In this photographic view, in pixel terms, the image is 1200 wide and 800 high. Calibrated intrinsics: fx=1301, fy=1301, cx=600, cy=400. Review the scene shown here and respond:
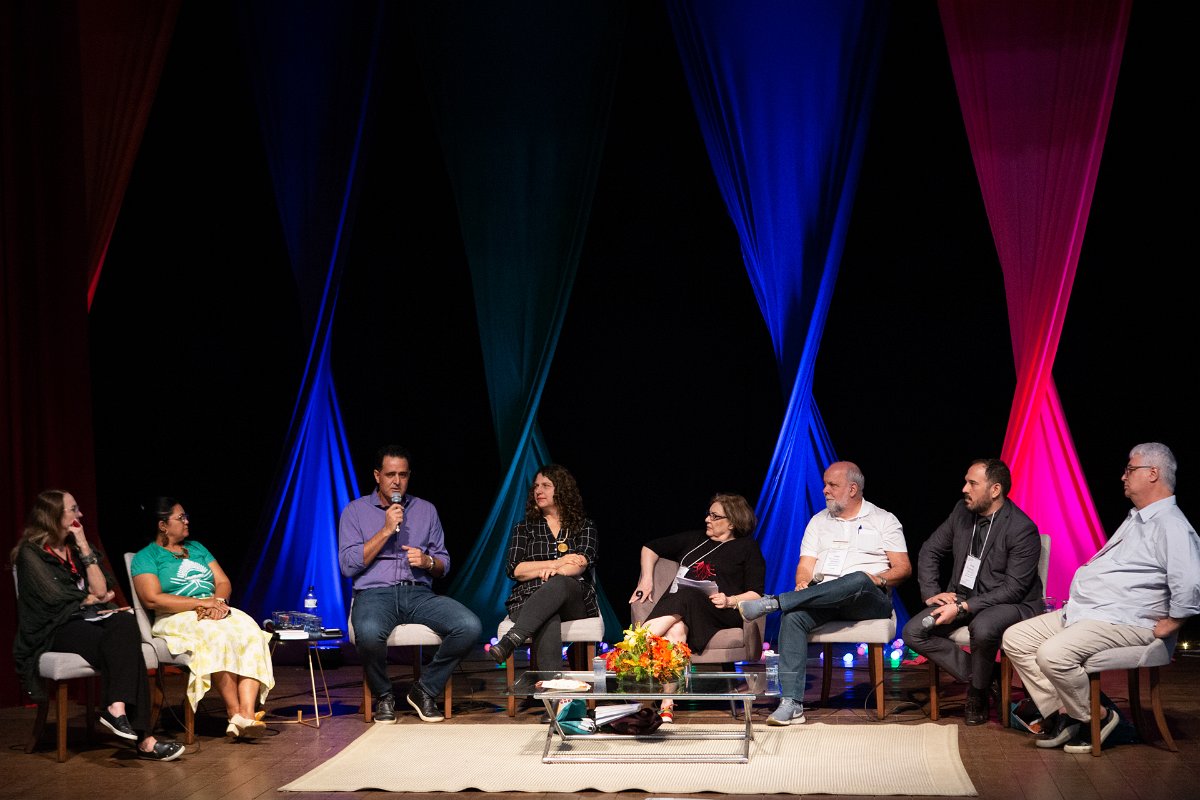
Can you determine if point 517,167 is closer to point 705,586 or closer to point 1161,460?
point 705,586

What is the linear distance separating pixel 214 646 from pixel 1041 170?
4.40 m

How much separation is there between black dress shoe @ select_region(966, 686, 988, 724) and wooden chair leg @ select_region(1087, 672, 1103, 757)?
0.59 m

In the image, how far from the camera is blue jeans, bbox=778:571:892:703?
5.13m

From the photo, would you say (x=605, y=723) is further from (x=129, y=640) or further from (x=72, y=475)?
(x=72, y=475)

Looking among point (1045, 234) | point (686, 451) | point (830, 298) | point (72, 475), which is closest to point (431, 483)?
point (686, 451)

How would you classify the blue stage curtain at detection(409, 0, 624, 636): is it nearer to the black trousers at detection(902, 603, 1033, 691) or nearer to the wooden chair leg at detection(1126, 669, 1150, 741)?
the black trousers at detection(902, 603, 1033, 691)

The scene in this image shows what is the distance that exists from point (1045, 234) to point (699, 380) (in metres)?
1.94

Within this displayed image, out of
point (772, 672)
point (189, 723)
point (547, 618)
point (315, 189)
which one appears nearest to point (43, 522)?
point (189, 723)

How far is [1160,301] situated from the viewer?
6598 mm

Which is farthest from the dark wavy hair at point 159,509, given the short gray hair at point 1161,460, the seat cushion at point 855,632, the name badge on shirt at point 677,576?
the short gray hair at point 1161,460

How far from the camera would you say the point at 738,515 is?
5578 millimetres

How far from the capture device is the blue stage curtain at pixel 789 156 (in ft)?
21.1

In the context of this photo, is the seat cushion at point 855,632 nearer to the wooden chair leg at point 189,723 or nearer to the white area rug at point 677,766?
the white area rug at point 677,766

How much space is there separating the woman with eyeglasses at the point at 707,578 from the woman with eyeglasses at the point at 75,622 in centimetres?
192
